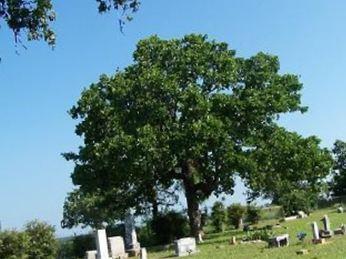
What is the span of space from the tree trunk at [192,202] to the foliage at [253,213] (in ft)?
40.9

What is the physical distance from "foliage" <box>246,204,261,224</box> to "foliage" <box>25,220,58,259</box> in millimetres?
17123

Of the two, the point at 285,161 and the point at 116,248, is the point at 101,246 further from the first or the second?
the point at 285,161

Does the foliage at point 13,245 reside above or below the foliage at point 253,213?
below

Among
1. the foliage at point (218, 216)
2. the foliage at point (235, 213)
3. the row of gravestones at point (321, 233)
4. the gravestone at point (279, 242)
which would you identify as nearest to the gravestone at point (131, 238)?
the foliage at point (218, 216)

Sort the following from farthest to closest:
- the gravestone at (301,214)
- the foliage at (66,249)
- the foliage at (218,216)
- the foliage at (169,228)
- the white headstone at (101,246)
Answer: the gravestone at (301,214) < the foliage at (218,216) < the foliage at (66,249) < the foliage at (169,228) < the white headstone at (101,246)

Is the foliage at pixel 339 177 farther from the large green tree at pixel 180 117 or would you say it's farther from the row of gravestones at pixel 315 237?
the row of gravestones at pixel 315 237

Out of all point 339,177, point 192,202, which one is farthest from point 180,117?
point 339,177

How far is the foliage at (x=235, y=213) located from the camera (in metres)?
52.7

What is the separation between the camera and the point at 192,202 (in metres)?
42.3

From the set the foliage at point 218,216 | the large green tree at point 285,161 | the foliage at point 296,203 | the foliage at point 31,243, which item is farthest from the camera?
the foliage at point 296,203

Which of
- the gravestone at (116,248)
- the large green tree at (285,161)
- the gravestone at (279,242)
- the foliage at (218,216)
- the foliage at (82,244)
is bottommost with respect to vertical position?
the gravestone at (279,242)

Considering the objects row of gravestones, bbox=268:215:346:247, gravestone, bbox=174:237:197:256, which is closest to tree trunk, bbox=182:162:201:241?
gravestone, bbox=174:237:197:256

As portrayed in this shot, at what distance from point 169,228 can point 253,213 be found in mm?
10653

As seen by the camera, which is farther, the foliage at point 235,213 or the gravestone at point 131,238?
the foliage at point 235,213
